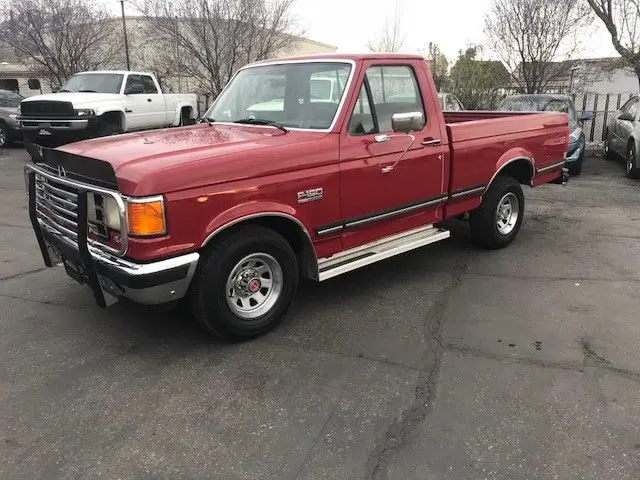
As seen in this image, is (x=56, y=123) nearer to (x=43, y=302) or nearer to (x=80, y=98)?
(x=80, y=98)

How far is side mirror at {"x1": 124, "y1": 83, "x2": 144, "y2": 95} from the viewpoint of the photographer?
13.8 meters

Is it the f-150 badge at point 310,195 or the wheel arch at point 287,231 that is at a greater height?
the f-150 badge at point 310,195

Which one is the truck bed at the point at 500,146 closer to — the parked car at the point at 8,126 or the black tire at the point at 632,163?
the black tire at the point at 632,163

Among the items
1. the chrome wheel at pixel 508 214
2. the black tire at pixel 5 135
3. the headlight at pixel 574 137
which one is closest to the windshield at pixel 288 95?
the chrome wheel at pixel 508 214

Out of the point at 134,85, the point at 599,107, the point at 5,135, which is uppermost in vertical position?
the point at 134,85

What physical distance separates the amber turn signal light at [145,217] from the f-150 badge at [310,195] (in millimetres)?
1058

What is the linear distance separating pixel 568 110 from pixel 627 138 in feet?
4.85

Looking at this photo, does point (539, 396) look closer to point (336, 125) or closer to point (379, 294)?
point (379, 294)

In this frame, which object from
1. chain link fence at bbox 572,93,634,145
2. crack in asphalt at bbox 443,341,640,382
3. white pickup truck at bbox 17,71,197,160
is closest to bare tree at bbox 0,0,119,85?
white pickup truck at bbox 17,71,197,160

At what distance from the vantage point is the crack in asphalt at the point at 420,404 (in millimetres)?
2730

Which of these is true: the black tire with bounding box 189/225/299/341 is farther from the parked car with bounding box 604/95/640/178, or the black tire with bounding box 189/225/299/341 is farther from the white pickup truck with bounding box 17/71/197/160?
the parked car with bounding box 604/95/640/178

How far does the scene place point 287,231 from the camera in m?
4.18

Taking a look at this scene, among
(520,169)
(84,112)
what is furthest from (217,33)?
(520,169)

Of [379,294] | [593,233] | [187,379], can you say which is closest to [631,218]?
[593,233]
